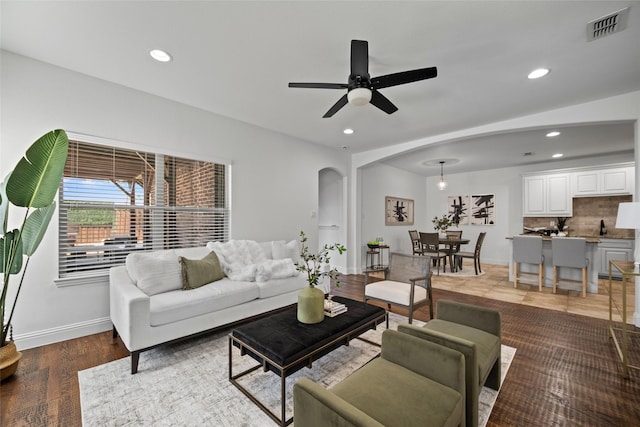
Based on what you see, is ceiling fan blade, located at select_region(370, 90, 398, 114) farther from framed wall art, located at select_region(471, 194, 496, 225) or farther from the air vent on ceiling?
framed wall art, located at select_region(471, 194, 496, 225)

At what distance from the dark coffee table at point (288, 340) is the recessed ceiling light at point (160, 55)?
255 cm

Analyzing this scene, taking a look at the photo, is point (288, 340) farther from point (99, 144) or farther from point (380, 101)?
point (99, 144)

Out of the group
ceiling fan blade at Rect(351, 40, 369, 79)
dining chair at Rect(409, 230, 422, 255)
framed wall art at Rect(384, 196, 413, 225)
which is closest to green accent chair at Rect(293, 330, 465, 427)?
A: ceiling fan blade at Rect(351, 40, 369, 79)

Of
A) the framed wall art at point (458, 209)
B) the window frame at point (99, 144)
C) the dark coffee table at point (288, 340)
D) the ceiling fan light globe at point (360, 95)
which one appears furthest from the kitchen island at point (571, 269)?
the window frame at point (99, 144)

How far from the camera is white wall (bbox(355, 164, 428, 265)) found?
655 centimetres

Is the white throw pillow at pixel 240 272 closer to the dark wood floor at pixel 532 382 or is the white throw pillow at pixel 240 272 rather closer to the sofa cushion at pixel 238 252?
the sofa cushion at pixel 238 252

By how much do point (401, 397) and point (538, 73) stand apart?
3.30 m

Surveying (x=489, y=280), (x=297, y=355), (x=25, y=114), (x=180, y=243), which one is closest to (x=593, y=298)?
(x=489, y=280)

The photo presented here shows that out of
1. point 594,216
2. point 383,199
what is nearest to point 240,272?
point 383,199

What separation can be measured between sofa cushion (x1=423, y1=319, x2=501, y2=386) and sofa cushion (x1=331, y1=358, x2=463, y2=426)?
1.51ft

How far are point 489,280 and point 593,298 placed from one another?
153cm

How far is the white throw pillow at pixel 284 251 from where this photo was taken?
397cm

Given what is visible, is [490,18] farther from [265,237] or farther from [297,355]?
[265,237]

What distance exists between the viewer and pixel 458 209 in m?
8.33
